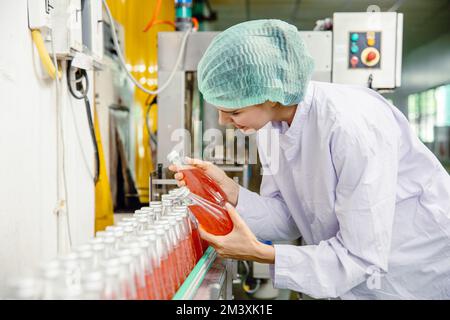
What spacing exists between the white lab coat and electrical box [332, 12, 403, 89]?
2.29 feet

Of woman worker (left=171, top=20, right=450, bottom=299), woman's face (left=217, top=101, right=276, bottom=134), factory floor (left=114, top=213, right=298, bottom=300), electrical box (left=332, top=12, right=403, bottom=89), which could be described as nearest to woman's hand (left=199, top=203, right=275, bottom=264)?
woman worker (left=171, top=20, right=450, bottom=299)

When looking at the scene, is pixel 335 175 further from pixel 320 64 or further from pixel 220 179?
pixel 320 64

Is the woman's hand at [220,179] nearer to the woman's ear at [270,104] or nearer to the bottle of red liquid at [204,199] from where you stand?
the bottle of red liquid at [204,199]

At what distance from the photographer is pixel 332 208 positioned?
1.18 metres

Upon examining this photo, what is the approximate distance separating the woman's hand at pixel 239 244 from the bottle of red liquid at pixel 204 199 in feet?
0.24

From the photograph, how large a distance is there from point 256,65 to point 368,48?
3.49 ft

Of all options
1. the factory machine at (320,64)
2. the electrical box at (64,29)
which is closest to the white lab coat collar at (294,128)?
the factory machine at (320,64)

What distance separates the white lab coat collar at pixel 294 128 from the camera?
3.96 ft

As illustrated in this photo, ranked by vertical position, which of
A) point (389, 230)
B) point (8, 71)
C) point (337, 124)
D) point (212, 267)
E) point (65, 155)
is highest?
point (8, 71)

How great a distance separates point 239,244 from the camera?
105 cm

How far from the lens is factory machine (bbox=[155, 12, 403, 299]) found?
6.16ft

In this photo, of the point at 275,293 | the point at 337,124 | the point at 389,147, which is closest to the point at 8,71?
the point at 337,124
